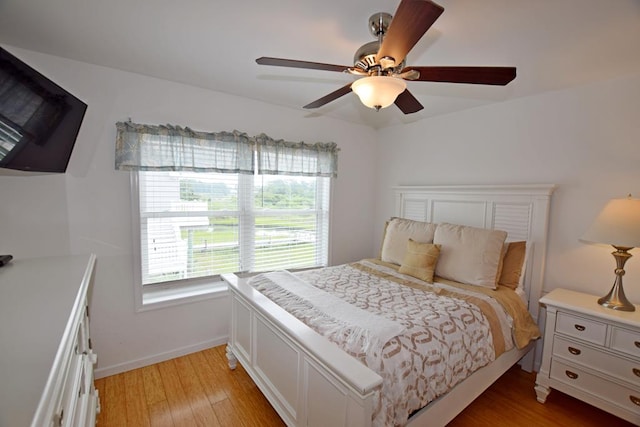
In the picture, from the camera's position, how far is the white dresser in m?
0.58

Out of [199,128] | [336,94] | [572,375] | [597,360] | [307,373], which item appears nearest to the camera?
[307,373]

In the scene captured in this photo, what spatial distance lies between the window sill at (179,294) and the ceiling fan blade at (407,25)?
7.93 ft

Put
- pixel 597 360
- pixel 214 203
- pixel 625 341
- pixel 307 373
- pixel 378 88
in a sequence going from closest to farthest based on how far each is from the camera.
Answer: pixel 378 88 < pixel 307 373 < pixel 625 341 < pixel 597 360 < pixel 214 203

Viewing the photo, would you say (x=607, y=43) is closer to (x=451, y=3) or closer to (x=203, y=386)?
(x=451, y=3)

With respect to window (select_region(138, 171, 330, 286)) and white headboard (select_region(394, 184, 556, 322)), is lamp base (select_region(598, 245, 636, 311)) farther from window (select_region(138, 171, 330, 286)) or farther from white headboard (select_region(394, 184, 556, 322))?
window (select_region(138, 171, 330, 286))

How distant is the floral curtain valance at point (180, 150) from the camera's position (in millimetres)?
2213

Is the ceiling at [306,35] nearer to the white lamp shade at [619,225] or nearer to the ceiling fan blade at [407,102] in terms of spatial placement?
the ceiling fan blade at [407,102]

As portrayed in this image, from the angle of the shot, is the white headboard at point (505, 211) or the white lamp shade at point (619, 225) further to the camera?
the white headboard at point (505, 211)

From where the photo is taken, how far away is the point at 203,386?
7.09 feet

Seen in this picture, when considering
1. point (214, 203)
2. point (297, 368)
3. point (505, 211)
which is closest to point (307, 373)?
point (297, 368)

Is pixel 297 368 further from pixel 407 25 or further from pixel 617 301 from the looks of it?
pixel 617 301

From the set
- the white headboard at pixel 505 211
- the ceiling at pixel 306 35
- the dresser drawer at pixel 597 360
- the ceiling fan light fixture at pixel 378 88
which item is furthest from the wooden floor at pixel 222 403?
the ceiling at pixel 306 35

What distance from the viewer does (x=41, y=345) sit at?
79 centimetres

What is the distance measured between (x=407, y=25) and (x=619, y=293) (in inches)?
88.9
